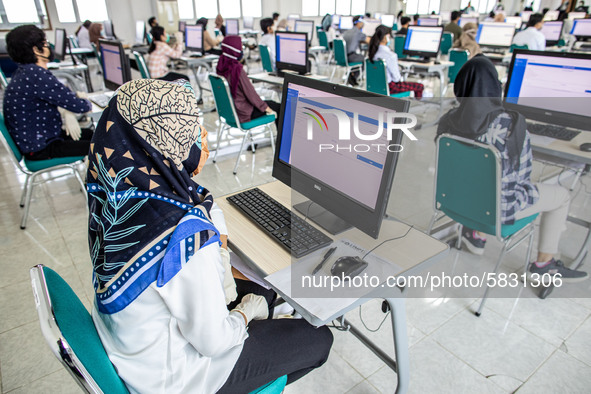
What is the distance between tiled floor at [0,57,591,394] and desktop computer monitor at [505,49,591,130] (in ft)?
2.65

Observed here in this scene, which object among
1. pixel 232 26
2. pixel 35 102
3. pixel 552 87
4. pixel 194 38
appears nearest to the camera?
pixel 552 87

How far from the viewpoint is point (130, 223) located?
0.79m

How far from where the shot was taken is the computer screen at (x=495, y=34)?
596 centimetres

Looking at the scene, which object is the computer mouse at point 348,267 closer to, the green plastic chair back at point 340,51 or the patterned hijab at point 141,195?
the patterned hijab at point 141,195

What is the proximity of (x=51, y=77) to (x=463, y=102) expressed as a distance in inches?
98.9

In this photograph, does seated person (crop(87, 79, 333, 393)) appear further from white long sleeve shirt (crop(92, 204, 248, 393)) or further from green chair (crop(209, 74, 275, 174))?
green chair (crop(209, 74, 275, 174))

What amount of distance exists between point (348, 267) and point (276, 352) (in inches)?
12.1

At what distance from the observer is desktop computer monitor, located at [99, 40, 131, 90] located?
9.76 feet

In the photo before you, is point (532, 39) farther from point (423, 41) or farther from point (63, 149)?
point (63, 149)

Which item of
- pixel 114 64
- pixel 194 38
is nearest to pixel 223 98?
pixel 114 64

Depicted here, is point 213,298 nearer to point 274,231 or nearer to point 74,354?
point 74,354

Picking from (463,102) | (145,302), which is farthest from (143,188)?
(463,102)

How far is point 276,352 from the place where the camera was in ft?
3.35

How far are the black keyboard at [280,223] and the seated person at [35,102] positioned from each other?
1791 mm
